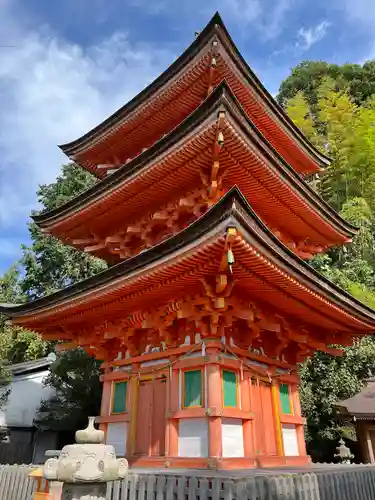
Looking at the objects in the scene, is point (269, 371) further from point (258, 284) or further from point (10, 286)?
point (10, 286)

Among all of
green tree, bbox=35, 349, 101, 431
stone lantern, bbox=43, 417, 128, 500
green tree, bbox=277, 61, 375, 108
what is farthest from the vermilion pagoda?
green tree, bbox=277, 61, 375, 108

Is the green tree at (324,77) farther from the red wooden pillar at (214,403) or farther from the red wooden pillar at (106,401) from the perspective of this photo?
the red wooden pillar at (214,403)

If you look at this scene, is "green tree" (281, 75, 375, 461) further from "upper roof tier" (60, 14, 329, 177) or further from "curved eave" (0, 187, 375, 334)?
"upper roof tier" (60, 14, 329, 177)

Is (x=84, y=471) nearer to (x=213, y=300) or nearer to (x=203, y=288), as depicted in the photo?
(x=213, y=300)

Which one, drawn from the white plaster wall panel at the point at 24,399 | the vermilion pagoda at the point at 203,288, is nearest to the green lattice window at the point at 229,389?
the vermilion pagoda at the point at 203,288

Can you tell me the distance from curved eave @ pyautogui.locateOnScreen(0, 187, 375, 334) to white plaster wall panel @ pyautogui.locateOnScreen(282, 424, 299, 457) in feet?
9.22

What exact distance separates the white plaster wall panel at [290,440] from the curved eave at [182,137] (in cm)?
554

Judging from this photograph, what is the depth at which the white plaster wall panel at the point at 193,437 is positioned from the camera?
23.6 feet

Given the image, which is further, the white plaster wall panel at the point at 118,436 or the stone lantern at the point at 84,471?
the white plaster wall panel at the point at 118,436

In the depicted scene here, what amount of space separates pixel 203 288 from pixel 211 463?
304 cm

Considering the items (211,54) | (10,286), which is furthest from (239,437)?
(10,286)

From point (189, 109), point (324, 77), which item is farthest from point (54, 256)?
point (324, 77)

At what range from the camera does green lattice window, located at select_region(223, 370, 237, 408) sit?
24.9ft

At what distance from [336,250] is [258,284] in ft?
60.6
